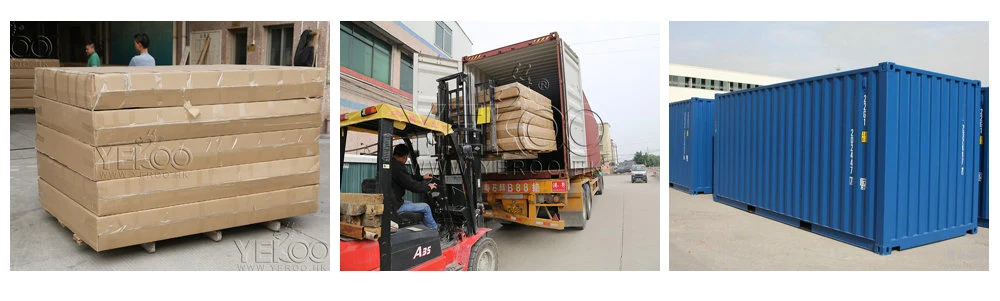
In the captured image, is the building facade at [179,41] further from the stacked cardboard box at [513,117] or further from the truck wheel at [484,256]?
the truck wheel at [484,256]

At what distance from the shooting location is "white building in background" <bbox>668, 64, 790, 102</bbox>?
2070 centimetres

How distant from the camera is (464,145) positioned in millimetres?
4574

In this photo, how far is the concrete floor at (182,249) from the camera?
3.63 m

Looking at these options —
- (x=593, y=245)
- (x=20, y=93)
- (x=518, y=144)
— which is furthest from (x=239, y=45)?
(x=593, y=245)

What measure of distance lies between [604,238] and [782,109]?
3.27m

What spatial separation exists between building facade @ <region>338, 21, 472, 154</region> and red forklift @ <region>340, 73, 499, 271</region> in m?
0.41

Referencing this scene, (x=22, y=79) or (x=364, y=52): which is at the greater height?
(x=22, y=79)

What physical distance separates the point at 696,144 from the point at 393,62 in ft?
23.2

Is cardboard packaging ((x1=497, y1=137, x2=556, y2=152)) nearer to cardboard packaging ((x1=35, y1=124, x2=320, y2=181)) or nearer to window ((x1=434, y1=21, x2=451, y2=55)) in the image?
window ((x1=434, y1=21, x2=451, y2=55))

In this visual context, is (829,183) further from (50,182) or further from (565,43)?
(50,182)

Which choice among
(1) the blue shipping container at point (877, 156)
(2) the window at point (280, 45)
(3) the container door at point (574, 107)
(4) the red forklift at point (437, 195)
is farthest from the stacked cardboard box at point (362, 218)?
(2) the window at point (280, 45)

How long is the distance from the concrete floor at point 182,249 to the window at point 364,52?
5.29 feet

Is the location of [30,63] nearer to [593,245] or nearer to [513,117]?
[513,117]

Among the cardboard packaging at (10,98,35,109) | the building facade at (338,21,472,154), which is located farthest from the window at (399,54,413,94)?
the cardboard packaging at (10,98,35,109)
